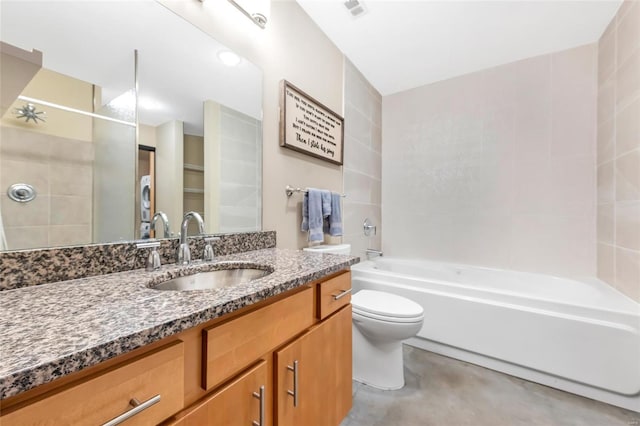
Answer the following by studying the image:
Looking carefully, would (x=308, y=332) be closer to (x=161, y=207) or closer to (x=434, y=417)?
(x=161, y=207)

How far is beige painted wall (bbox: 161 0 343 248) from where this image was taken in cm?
129

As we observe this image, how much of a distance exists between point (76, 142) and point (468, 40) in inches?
100

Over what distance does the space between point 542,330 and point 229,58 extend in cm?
231

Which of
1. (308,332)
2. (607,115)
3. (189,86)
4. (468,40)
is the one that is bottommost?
(308,332)

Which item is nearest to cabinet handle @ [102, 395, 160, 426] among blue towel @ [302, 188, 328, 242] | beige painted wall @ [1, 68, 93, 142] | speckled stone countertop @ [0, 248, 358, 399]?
speckled stone countertop @ [0, 248, 358, 399]

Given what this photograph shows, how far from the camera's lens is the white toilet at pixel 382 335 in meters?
1.44

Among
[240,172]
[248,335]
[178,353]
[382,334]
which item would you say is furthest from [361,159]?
[178,353]

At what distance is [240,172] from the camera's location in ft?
4.47

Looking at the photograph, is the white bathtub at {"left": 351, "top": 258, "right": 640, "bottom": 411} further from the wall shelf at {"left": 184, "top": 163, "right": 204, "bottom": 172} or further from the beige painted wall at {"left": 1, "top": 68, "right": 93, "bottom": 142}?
the beige painted wall at {"left": 1, "top": 68, "right": 93, "bottom": 142}

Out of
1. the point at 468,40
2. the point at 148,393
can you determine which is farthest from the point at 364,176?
the point at 148,393

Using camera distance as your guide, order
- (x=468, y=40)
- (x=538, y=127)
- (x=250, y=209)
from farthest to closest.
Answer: (x=538, y=127) < (x=468, y=40) < (x=250, y=209)

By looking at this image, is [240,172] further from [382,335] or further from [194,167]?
[382,335]

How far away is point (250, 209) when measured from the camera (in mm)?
1412

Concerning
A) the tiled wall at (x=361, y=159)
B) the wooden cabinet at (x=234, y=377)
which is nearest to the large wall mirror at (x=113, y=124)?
the wooden cabinet at (x=234, y=377)
